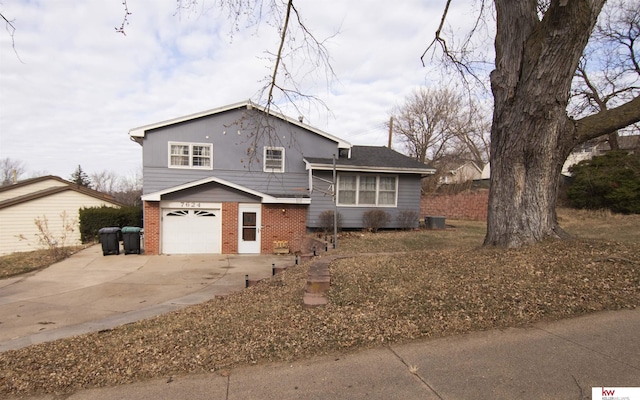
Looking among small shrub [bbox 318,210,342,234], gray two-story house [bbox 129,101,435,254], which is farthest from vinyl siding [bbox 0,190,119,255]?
small shrub [bbox 318,210,342,234]

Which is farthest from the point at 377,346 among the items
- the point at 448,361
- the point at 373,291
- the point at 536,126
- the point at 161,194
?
the point at 161,194

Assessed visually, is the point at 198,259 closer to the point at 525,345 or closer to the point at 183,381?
the point at 183,381

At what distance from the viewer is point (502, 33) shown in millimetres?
6191

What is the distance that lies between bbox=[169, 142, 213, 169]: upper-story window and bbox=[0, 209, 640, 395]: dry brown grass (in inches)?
410

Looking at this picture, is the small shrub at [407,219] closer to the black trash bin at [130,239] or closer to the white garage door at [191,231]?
the white garage door at [191,231]

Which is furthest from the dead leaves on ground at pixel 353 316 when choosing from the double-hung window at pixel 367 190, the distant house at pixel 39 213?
the distant house at pixel 39 213

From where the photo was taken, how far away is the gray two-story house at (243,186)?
14.8m

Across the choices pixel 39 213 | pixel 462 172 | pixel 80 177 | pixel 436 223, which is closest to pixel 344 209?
pixel 436 223

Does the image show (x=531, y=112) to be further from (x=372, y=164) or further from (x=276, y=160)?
(x=276, y=160)

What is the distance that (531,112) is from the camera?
5.69 metres

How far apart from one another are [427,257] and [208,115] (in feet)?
38.5

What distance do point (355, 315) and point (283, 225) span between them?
11.4 metres

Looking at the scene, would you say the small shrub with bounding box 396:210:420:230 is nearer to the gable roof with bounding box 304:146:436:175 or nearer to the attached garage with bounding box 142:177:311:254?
the gable roof with bounding box 304:146:436:175

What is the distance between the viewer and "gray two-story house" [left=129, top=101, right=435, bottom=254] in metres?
14.8
